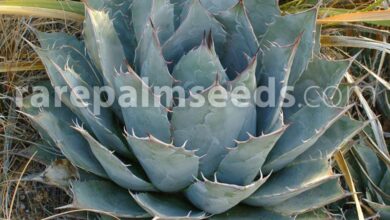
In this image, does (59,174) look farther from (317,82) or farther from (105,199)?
(317,82)

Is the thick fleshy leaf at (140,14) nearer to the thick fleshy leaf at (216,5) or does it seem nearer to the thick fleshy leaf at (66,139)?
the thick fleshy leaf at (216,5)

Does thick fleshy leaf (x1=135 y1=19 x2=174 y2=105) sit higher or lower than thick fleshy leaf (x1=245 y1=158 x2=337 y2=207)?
higher

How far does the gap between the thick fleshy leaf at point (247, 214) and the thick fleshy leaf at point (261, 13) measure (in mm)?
423

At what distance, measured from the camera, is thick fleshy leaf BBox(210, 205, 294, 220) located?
1.32m

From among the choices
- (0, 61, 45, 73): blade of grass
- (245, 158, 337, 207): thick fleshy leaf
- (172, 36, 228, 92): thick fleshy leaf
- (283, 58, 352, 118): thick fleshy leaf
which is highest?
(172, 36, 228, 92): thick fleshy leaf

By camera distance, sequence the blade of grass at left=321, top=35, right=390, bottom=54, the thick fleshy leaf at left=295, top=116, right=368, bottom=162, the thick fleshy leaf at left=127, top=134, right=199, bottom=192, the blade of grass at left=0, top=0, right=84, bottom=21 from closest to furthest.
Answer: the thick fleshy leaf at left=127, top=134, right=199, bottom=192 → the thick fleshy leaf at left=295, top=116, right=368, bottom=162 → the blade of grass at left=0, top=0, right=84, bottom=21 → the blade of grass at left=321, top=35, right=390, bottom=54

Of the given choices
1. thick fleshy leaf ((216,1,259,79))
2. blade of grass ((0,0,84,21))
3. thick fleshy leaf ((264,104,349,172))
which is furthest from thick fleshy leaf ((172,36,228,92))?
blade of grass ((0,0,84,21))

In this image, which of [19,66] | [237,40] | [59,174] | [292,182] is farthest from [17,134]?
[292,182]

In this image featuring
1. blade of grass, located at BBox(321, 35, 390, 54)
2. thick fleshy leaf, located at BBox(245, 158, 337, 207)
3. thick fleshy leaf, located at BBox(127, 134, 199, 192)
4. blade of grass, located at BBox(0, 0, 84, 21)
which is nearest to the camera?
thick fleshy leaf, located at BBox(127, 134, 199, 192)

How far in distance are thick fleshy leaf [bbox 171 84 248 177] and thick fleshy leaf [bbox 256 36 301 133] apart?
85 mm

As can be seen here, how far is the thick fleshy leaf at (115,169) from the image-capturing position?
3.92ft

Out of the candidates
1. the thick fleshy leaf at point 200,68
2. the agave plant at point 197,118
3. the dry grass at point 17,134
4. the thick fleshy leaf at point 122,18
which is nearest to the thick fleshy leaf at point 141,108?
the agave plant at point 197,118

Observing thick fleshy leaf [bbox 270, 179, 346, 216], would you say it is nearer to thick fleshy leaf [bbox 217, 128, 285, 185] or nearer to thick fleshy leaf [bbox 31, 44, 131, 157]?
thick fleshy leaf [bbox 217, 128, 285, 185]

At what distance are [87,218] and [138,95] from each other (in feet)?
1.31
